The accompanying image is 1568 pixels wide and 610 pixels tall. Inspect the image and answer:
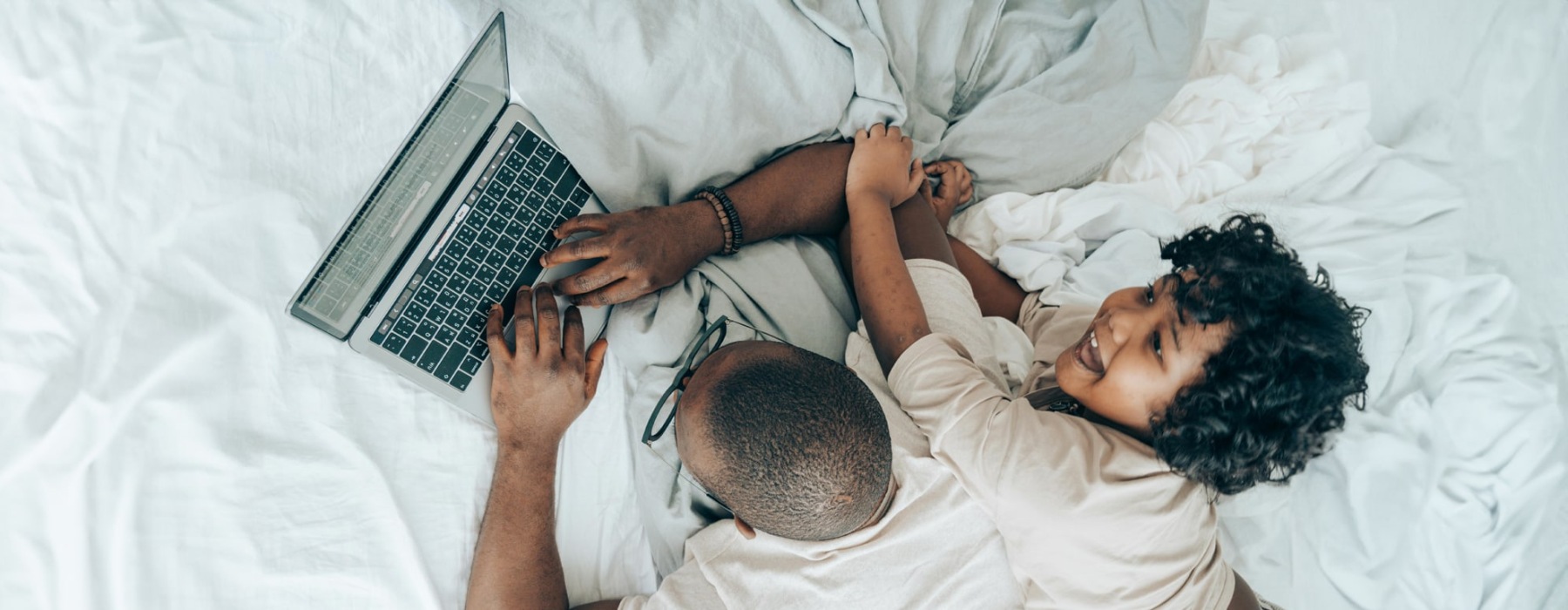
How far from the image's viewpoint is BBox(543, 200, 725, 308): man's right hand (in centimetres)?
105

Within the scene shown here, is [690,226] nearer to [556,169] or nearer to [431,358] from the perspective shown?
[556,169]

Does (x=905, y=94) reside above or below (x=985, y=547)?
above

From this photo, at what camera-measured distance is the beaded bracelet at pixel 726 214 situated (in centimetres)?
119

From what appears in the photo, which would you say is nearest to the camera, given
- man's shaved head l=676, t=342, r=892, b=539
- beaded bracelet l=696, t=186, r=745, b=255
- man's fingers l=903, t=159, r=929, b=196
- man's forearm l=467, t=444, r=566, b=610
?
man's shaved head l=676, t=342, r=892, b=539

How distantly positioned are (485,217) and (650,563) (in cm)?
56

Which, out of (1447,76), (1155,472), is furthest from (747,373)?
(1447,76)

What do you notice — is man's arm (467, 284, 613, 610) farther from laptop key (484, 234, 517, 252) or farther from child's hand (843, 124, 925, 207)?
child's hand (843, 124, 925, 207)

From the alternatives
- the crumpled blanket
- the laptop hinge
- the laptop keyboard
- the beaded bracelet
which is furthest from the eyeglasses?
the laptop hinge

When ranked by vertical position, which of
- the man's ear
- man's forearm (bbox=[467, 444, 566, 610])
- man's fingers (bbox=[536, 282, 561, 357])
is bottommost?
man's forearm (bbox=[467, 444, 566, 610])

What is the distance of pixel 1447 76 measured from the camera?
4.39ft

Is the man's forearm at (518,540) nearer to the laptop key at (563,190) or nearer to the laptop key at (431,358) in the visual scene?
the laptop key at (431,358)

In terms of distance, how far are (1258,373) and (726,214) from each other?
711mm

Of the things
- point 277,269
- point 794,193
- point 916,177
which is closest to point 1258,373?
point 916,177

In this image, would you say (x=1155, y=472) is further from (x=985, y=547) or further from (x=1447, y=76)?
(x=1447, y=76)
